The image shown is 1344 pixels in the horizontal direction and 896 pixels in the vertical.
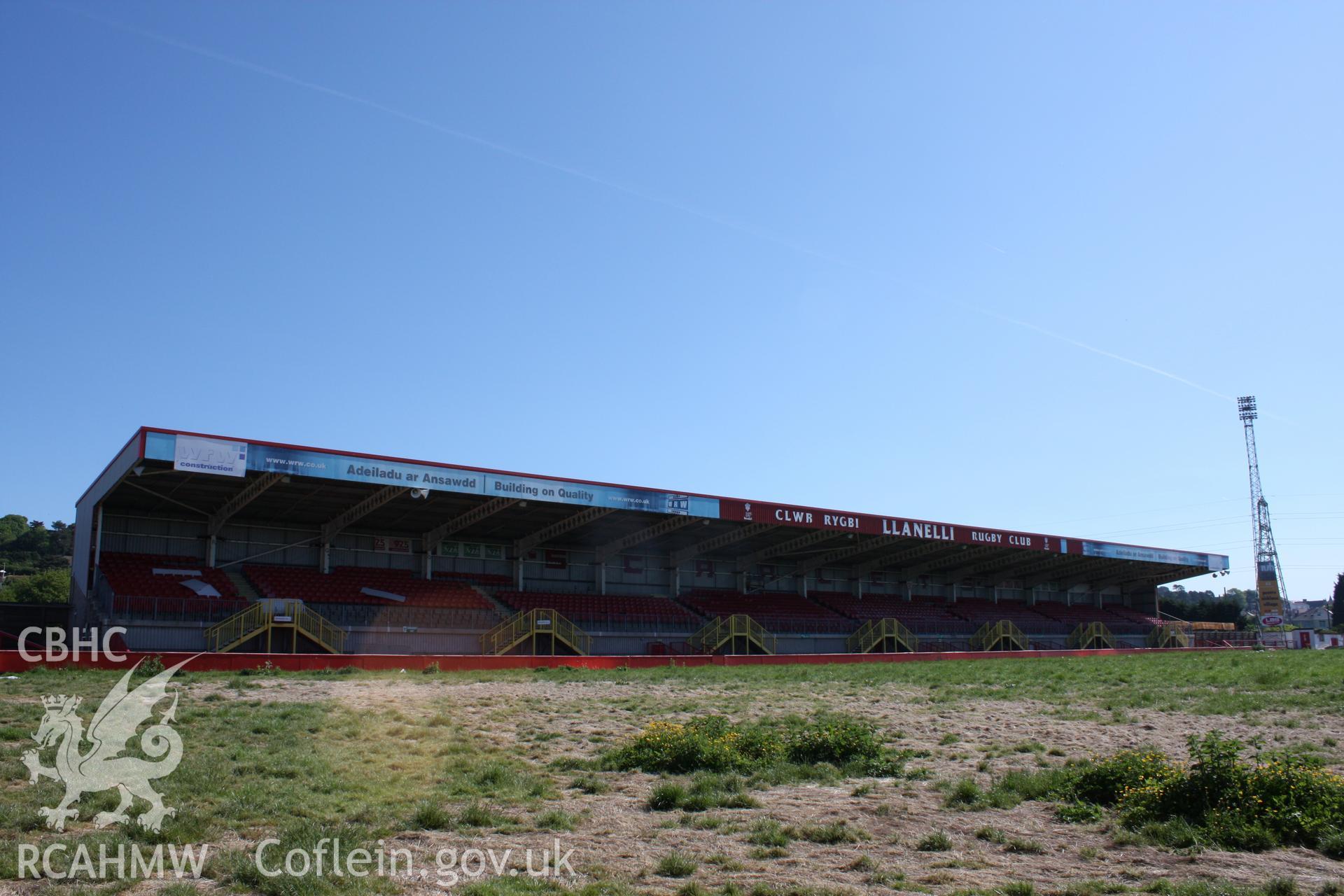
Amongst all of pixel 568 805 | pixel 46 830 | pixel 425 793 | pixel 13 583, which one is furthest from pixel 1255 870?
pixel 13 583

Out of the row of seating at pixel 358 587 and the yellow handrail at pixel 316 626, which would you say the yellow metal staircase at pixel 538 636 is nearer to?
the row of seating at pixel 358 587

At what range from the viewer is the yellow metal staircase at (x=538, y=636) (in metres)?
37.7

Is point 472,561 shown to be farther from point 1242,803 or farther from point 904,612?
point 1242,803

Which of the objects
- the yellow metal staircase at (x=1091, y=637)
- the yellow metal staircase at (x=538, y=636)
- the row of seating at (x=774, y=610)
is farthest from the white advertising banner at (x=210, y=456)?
the yellow metal staircase at (x=1091, y=637)

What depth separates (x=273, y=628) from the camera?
109 ft

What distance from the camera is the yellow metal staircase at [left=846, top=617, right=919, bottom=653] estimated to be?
5144cm

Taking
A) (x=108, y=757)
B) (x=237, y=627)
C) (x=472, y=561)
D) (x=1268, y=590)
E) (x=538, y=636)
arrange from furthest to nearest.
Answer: (x=1268, y=590), (x=472, y=561), (x=538, y=636), (x=237, y=627), (x=108, y=757)

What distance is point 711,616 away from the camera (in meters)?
49.3

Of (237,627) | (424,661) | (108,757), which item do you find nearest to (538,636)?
(424,661)

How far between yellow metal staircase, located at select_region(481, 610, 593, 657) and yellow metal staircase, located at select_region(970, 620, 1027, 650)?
91.2 feet

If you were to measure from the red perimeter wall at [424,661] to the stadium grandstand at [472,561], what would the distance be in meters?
3.02

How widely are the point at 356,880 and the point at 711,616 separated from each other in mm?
42160

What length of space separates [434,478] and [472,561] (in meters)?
10.8

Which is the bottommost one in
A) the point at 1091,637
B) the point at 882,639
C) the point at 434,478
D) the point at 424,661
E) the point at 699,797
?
the point at 1091,637
